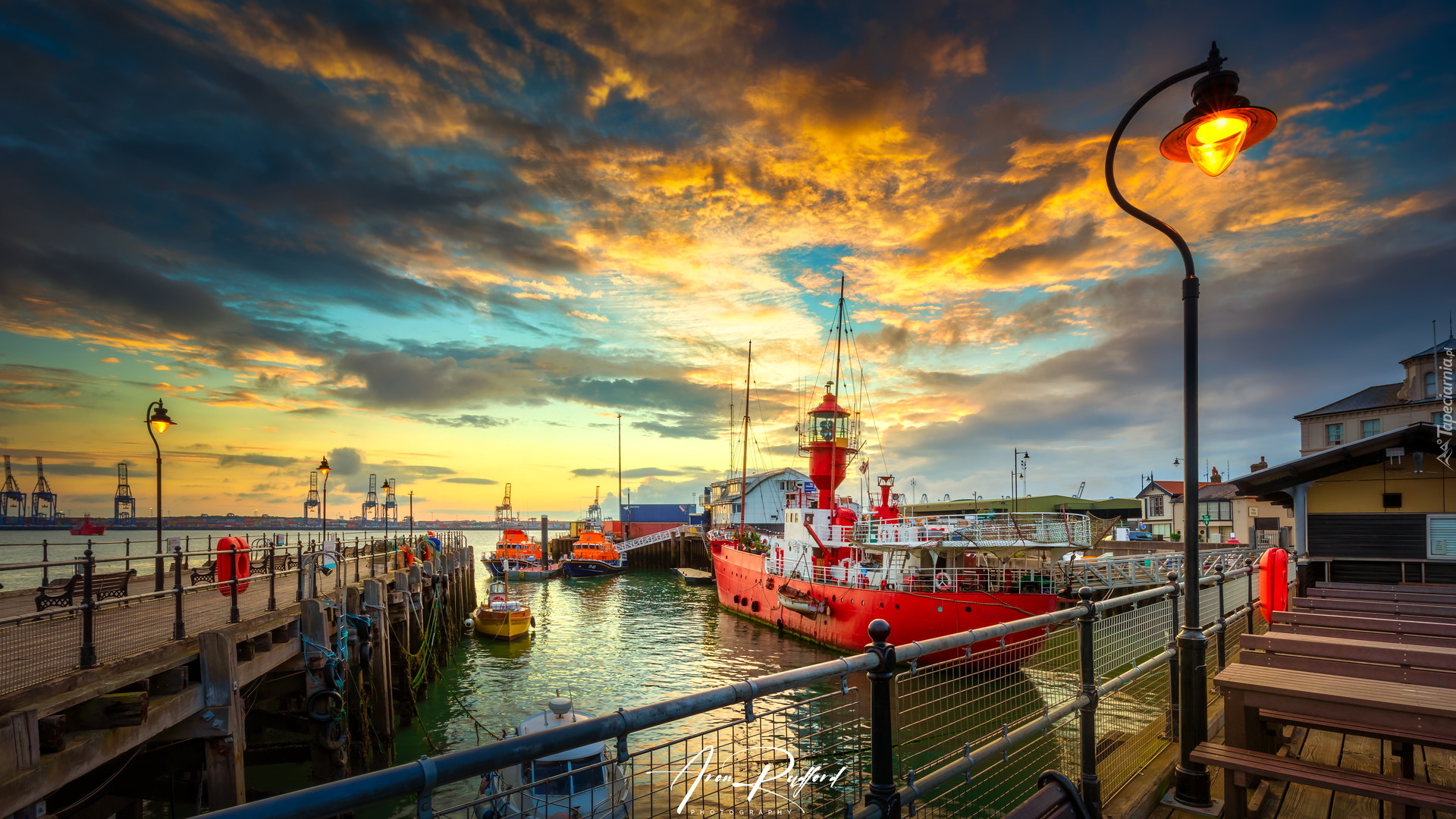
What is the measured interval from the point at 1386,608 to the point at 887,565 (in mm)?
16828

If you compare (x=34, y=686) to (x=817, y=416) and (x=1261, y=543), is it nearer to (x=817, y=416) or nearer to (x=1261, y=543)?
(x=817, y=416)

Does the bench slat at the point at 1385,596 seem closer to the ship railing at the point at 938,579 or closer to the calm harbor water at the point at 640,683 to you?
the calm harbor water at the point at 640,683

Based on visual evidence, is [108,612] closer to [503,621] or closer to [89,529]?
[89,529]

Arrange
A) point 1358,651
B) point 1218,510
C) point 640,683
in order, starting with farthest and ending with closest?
point 1218,510 < point 640,683 < point 1358,651

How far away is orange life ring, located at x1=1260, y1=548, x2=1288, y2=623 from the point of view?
10219mm

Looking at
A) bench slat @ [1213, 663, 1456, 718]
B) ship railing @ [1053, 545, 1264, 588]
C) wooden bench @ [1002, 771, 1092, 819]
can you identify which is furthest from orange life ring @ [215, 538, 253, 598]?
ship railing @ [1053, 545, 1264, 588]

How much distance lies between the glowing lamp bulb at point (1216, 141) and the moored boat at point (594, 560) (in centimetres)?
5695

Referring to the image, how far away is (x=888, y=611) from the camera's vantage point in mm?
21719

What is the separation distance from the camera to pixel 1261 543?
33.3m

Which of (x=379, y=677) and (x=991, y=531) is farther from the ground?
(x=991, y=531)

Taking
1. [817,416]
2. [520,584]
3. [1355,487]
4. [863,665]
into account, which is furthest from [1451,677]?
[520,584]

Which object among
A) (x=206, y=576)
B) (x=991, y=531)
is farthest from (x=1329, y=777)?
(x=206, y=576)

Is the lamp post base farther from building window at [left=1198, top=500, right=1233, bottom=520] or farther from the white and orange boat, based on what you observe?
building window at [left=1198, top=500, right=1233, bottom=520]

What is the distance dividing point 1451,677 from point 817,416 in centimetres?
2777
